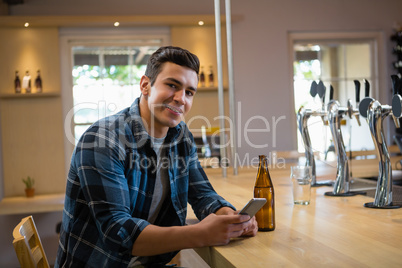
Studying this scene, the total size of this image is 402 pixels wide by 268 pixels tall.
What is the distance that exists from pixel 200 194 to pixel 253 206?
422 millimetres

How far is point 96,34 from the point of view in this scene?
16.5ft

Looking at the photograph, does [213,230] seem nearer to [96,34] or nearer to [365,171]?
[365,171]

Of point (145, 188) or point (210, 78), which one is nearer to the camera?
point (145, 188)

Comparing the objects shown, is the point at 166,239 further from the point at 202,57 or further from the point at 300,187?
the point at 202,57

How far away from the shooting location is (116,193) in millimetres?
1248

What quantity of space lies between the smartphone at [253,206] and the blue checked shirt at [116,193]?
25cm

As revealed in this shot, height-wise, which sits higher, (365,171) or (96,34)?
(96,34)

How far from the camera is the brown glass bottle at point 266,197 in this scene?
1.29m

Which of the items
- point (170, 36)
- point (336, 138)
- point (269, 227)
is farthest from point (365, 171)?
point (170, 36)

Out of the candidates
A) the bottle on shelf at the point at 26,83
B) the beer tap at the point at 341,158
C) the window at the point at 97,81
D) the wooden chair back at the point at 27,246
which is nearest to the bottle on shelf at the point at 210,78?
the window at the point at 97,81

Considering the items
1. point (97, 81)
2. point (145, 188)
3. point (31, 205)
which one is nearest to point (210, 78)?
point (97, 81)

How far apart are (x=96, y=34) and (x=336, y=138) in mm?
3708

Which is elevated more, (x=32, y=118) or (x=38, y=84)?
(x=38, y=84)

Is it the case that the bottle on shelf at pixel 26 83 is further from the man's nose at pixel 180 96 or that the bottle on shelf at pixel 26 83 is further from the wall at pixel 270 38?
the man's nose at pixel 180 96
